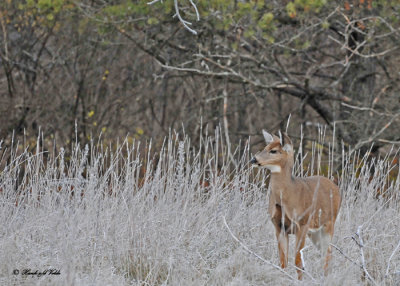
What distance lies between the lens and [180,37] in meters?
12.2

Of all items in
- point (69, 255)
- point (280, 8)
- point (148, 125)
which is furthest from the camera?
point (148, 125)

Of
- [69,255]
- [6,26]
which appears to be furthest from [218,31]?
[69,255]

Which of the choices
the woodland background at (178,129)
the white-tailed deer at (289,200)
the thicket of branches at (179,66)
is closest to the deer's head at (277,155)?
the white-tailed deer at (289,200)

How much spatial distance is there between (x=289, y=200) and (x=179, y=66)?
26.1 feet

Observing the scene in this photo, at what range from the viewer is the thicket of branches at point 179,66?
1070cm

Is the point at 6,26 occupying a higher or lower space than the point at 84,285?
higher

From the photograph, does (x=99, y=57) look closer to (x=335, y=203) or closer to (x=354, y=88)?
(x=354, y=88)

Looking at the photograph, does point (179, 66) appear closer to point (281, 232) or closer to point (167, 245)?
point (167, 245)

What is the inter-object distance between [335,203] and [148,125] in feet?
29.3

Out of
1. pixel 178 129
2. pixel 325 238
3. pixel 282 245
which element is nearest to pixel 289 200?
pixel 282 245

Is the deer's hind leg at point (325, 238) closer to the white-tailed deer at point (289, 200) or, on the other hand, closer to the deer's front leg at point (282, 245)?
the white-tailed deer at point (289, 200)

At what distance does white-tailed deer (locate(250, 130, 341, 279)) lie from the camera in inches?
180

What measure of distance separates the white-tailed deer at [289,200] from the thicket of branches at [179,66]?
5.52m

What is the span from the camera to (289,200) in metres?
4.60
